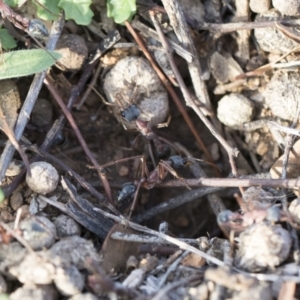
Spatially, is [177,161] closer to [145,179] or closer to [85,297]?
[145,179]

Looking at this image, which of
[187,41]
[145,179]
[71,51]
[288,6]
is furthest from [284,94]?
[71,51]

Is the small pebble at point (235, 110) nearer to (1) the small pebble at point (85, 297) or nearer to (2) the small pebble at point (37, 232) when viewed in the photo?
(2) the small pebble at point (37, 232)

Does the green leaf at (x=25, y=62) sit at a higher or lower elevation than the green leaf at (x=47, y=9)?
lower

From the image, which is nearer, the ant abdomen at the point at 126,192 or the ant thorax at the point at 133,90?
the ant abdomen at the point at 126,192

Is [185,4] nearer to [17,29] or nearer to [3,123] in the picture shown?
[17,29]

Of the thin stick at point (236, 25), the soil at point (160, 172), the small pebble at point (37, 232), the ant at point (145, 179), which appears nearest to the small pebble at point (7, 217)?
the soil at point (160, 172)

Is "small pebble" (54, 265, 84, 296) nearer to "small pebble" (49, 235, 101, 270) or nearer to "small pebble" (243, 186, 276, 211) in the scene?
"small pebble" (49, 235, 101, 270)
